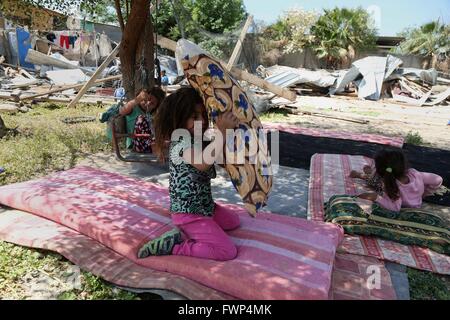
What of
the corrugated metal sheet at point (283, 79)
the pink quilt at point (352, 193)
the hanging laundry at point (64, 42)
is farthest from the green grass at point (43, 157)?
the hanging laundry at point (64, 42)

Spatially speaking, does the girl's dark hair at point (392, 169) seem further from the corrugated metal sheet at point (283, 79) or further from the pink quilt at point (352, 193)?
the corrugated metal sheet at point (283, 79)

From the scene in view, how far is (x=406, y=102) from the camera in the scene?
15.1 meters

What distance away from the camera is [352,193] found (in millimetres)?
4207

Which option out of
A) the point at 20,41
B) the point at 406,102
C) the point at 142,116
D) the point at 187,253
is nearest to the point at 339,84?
the point at 406,102

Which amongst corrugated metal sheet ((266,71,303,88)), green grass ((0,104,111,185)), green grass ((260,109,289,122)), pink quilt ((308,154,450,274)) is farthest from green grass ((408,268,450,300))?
corrugated metal sheet ((266,71,303,88))

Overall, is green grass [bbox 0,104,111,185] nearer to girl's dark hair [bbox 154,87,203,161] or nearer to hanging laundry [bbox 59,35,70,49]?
girl's dark hair [bbox 154,87,203,161]

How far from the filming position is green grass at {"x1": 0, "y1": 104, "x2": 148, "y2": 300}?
249 centimetres

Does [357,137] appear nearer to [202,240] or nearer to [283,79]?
[202,240]

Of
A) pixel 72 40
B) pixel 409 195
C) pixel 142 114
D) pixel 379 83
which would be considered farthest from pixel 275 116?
pixel 72 40

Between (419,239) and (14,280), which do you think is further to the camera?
(419,239)

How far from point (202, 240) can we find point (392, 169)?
194 cm

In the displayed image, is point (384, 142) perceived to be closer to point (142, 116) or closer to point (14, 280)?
point (142, 116)

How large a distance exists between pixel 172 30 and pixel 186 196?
20.7 metres

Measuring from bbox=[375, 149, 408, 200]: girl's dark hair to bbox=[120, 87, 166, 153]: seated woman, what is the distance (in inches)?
107
